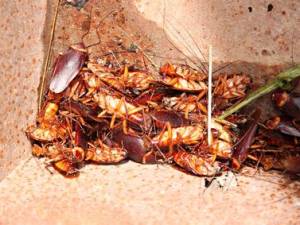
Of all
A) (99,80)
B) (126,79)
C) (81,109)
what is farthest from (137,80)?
(81,109)

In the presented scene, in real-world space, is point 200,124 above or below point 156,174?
above

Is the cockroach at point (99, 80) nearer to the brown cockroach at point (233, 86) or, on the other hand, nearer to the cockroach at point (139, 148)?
the cockroach at point (139, 148)

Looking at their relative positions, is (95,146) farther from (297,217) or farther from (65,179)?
(297,217)

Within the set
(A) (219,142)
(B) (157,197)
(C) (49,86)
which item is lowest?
(B) (157,197)

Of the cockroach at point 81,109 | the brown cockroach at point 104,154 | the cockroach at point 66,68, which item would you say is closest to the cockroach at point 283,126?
the brown cockroach at point 104,154

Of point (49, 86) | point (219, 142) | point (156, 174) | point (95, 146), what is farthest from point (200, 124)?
point (49, 86)

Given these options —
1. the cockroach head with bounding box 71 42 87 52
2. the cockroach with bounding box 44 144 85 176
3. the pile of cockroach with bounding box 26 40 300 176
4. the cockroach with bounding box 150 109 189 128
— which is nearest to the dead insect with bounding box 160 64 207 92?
the pile of cockroach with bounding box 26 40 300 176

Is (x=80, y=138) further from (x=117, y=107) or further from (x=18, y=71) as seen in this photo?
(x=18, y=71)
